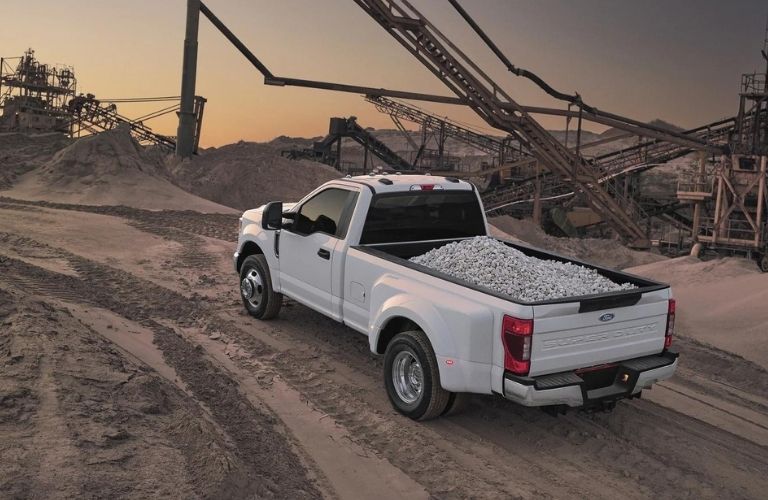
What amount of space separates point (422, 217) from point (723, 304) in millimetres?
6906

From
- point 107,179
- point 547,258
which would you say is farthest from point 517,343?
point 107,179

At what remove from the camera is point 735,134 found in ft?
90.4

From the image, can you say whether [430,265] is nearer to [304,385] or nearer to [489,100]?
[304,385]

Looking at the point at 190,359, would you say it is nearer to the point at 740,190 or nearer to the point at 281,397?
the point at 281,397

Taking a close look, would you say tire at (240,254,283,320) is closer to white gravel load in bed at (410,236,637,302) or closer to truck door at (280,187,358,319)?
truck door at (280,187,358,319)

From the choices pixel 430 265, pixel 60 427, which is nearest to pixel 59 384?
pixel 60 427

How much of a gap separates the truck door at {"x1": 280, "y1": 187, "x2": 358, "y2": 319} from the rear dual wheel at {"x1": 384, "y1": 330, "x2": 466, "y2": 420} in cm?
131

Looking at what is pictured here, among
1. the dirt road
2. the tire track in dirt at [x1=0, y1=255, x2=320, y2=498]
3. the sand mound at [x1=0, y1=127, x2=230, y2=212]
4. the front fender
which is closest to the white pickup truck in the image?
the front fender

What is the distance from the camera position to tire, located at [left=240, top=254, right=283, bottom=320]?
9500 mm

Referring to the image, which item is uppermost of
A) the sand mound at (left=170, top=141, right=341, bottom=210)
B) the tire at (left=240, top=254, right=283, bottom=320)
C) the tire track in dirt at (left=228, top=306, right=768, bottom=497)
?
the sand mound at (left=170, top=141, right=341, bottom=210)

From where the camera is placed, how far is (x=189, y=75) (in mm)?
29812

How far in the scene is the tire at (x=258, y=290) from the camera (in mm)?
9500

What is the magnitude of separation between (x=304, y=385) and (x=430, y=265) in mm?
1789

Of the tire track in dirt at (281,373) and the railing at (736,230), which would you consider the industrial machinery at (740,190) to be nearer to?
the railing at (736,230)
